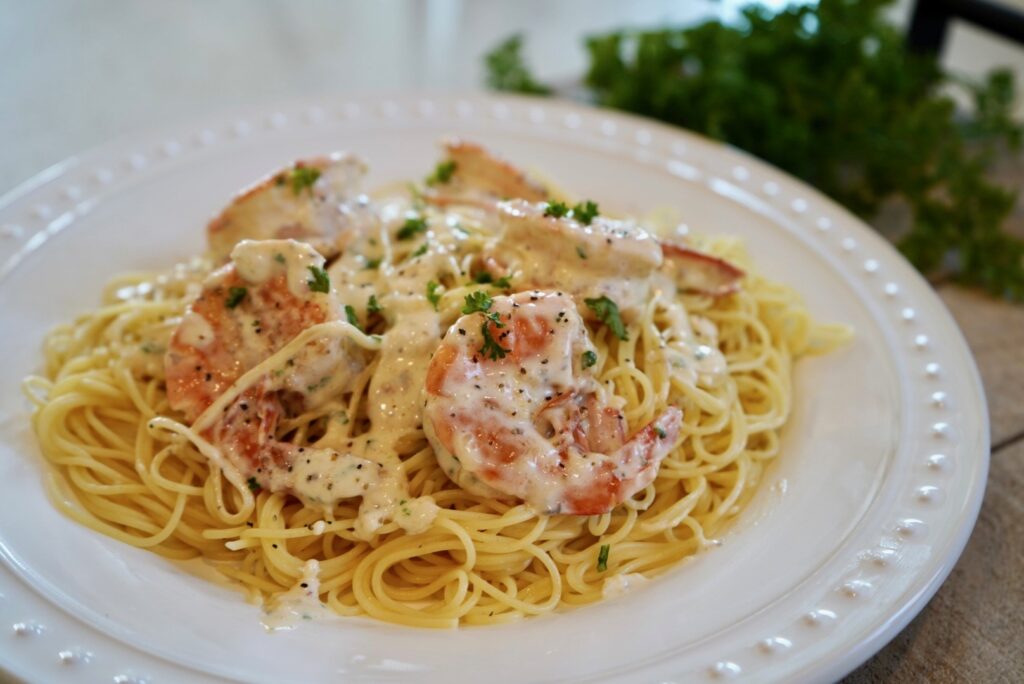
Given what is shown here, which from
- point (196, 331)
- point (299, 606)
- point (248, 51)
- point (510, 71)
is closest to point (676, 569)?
point (299, 606)

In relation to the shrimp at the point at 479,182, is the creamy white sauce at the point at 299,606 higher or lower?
lower

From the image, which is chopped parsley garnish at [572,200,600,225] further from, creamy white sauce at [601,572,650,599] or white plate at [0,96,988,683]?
creamy white sauce at [601,572,650,599]

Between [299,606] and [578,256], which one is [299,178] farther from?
[299,606]

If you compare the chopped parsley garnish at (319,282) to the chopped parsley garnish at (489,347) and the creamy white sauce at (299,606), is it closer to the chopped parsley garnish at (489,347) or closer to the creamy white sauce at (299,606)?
the chopped parsley garnish at (489,347)

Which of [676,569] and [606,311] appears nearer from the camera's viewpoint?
[676,569]

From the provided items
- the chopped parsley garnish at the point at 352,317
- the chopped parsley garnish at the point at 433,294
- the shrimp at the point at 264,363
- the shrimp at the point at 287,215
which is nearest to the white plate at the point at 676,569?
the shrimp at the point at 264,363

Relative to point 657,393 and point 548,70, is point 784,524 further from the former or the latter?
point 548,70
